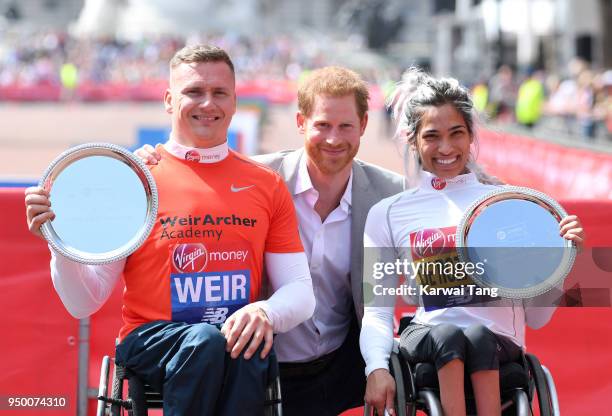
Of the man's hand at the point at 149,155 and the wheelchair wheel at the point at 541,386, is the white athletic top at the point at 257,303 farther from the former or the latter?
the wheelchair wheel at the point at 541,386

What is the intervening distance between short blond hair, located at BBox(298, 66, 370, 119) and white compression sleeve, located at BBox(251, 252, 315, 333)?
2.49 ft

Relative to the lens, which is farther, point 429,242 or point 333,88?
point 333,88

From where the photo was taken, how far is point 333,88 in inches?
174

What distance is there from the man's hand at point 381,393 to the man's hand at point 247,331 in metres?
0.45

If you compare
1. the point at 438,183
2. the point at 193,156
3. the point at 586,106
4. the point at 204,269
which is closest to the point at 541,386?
the point at 438,183

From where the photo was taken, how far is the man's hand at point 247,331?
3617 mm

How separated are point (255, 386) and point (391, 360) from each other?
63 cm

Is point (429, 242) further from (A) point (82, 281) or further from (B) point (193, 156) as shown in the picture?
(A) point (82, 281)

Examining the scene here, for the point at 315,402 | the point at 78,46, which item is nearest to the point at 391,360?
the point at 315,402

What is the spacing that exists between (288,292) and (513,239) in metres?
0.88

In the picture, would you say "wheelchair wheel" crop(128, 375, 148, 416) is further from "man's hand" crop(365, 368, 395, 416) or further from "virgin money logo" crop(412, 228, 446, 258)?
"virgin money logo" crop(412, 228, 446, 258)

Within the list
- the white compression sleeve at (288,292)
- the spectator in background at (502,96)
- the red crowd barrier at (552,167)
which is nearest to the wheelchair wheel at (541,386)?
the white compression sleeve at (288,292)

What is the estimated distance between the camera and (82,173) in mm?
3752

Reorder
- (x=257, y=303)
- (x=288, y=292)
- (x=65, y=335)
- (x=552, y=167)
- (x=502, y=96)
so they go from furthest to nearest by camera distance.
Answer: (x=502, y=96)
(x=552, y=167)
(x=65, y=335)
(x=288, y=292)
(x=257, y=303)
